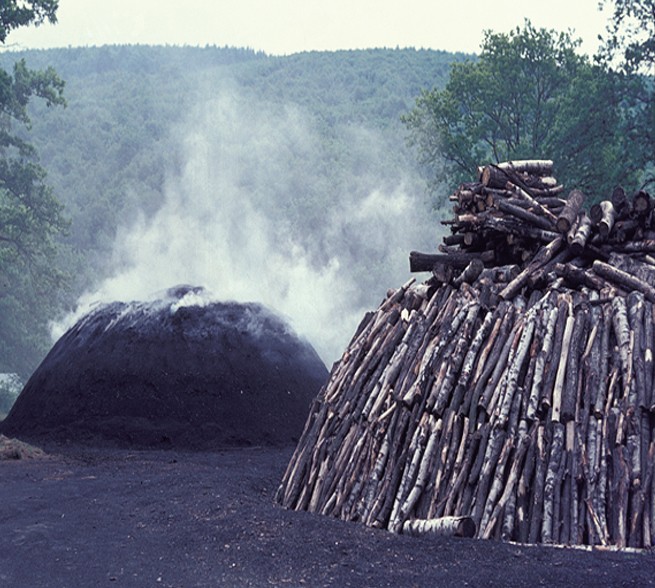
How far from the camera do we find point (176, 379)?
1889 cm

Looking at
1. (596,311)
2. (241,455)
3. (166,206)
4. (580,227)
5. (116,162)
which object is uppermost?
(116,162)

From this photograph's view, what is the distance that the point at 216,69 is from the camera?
404 ft

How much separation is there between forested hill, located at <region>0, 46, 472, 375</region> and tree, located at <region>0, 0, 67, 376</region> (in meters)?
0.34

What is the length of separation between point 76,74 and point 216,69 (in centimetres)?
1774

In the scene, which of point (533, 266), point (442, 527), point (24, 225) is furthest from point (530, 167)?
point (24, 225)

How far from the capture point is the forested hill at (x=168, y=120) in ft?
232

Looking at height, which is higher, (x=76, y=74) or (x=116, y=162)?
(x=76, y=74)

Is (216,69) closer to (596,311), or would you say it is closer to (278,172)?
(278,172)

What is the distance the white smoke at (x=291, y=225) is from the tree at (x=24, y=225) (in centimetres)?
180

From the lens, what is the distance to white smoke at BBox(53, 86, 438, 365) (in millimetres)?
54188

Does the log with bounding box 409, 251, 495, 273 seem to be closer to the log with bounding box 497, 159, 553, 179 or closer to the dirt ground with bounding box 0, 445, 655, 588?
the log with bounding box 497, 159, 553, 179

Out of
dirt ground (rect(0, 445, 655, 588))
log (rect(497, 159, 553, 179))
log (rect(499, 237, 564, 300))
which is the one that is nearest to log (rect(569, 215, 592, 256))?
log (rect(499, 237, 564, 300))

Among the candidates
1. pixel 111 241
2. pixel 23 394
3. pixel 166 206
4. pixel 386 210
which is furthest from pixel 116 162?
pixel 23 394

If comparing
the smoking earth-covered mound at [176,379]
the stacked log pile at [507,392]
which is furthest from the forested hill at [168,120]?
the stacked log pile at [507,392]
